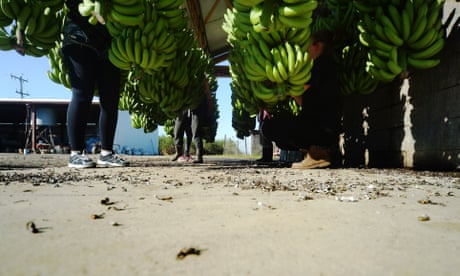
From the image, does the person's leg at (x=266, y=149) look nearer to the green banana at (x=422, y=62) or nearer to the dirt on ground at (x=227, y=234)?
the green banana at (x=422, y=62)

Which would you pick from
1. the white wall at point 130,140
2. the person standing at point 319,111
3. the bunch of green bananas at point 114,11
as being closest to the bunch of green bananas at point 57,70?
the bunch of green bananas at point 114,11

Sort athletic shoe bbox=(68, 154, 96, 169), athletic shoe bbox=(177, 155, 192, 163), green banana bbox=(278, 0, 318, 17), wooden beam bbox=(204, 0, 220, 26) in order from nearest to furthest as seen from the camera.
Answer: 1. green banana bbox=(278, 0, 318, 17)
2. athletic shoe bbox=(68, 154, 96, 169)
3. athletic shoe bbox=(177, 155, 192, 163)
4. wooden beam bbox=(204, 0, 220, 26)

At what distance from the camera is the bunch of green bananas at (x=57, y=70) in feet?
13.1

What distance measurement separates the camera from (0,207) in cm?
121

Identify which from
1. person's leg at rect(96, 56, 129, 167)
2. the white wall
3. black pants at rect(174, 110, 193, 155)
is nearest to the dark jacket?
person's leg at rect(96, 56, 129, 167)

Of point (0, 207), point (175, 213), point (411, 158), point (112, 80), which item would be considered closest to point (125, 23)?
point (112, 80)

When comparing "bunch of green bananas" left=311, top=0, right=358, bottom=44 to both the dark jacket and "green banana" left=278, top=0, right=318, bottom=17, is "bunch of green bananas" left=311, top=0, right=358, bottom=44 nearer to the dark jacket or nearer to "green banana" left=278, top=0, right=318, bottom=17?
"green banana" left=278, top=0, right=318, bottom=17

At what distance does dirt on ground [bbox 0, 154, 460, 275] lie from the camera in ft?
2.07

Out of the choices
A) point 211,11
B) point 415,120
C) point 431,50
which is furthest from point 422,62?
point 211,11

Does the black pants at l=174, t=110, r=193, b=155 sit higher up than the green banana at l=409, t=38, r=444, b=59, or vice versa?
the green banana at l=409, t=38, r=444, b=59

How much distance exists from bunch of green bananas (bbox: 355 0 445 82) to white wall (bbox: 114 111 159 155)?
18.6 meters

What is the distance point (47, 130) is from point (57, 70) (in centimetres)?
1880

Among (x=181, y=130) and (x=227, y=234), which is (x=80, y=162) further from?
(x=227, y=234)

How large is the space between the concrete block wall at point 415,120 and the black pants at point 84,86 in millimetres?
3637
